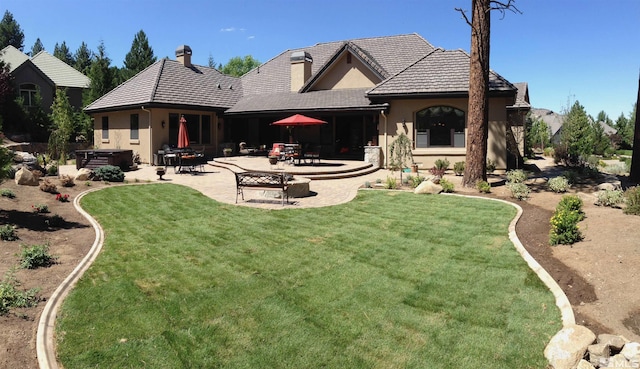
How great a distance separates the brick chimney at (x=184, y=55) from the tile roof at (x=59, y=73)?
1507 cm

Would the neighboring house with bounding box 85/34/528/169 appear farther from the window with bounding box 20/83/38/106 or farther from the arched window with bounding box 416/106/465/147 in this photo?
the window with bounding box 20/83/38/106

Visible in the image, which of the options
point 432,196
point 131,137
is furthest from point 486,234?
point 131,137

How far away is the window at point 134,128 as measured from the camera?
24906 mm

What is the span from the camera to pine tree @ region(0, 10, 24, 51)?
7381 centimetres

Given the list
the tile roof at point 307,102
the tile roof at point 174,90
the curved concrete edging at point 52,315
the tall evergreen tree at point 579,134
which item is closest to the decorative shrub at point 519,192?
the tile roof at point 307,102

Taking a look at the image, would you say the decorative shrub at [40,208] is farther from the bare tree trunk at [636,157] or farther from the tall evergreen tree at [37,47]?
the tall evergreen tree at [37,47]

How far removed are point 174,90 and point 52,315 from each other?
21.9 meters

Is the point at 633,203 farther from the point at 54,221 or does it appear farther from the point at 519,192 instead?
the point at 54,221

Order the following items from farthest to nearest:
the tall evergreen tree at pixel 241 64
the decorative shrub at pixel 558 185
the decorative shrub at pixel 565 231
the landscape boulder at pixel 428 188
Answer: the tall evergreen tree at pixel 241 64 → the landscape boulder at pixel 428 188 → the decorative shrub at pixel 558 185 → the decorative shrub at pixel 565 231

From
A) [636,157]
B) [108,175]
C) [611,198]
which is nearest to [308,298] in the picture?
[611,198]

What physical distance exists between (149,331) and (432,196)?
10.2 meters

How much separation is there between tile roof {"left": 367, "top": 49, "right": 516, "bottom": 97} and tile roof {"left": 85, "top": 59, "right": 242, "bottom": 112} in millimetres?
11601

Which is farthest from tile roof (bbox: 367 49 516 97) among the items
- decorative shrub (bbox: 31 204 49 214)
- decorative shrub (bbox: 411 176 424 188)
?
decorative shrub (bbox: 31 204 49 214)

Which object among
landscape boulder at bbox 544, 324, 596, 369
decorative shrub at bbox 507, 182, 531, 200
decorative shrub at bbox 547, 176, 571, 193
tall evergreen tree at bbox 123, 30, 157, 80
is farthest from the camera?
tall evergreen tree at bbox 123, 30, 157, 80
